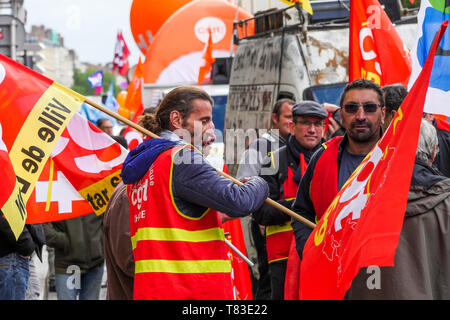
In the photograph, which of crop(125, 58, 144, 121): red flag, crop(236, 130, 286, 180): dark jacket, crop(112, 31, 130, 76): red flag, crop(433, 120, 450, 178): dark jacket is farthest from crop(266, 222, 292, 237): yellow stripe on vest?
crop(112, 31, 130, 76): red flag

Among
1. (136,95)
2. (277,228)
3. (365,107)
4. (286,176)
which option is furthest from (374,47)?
(136,95)

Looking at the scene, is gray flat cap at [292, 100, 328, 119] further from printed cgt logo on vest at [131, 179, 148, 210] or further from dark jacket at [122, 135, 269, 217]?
printed cgt logo on vest at [131, 179, 148, 210]

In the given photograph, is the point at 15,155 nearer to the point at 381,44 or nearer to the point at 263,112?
the point at 381,44

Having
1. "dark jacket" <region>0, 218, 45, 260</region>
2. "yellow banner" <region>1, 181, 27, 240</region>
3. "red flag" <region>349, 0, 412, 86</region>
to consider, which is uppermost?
"red flag" <region>349, 0, 412, 86</region>

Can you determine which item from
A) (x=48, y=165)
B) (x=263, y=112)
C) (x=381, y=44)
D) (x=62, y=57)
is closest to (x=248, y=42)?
(x=263, y=112)

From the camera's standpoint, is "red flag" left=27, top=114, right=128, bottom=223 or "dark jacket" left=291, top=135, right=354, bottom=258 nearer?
"dark jacket" left=291, top=135, right=354, bottom=258

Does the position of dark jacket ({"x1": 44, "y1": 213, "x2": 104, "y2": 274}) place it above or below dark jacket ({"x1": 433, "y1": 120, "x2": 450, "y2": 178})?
below

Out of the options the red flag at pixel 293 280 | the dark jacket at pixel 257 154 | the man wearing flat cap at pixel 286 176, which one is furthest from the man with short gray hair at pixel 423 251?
the dark jacket at pixel 257 154

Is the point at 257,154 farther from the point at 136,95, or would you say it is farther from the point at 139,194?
the point at 136,95

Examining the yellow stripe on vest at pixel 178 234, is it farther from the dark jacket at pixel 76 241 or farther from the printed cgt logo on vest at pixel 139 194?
the dark jacket at pixel 76 241

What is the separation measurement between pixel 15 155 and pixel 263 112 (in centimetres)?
520

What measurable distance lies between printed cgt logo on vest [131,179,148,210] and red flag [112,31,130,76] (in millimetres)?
28046

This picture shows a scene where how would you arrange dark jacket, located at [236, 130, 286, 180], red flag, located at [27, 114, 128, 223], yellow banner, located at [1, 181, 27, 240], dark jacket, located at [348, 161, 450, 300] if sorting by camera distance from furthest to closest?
dark jacket, located at [236, 130, 286, 180] → red flag, located at [27, 114, 128, 223] → yellow banner, located at [1, 181, 27, 240] → dark jacket, located at [348, 161, 450, 300]

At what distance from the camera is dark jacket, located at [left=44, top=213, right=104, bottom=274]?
285 inches
